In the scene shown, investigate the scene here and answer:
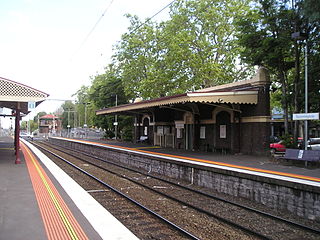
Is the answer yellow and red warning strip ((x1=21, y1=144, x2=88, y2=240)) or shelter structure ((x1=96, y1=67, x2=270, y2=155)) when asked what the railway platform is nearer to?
yellow and red warning strip ((x1=21, y1=144, x2=88, y2=240))

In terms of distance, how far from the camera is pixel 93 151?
28609 mm

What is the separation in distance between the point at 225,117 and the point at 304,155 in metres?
6.88

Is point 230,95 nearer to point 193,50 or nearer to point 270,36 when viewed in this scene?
point 270,36

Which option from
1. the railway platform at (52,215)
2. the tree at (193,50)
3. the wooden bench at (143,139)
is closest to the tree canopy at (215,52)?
the tree at (193,50)

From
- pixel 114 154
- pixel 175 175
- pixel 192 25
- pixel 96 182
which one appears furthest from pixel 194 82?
pixel 96 182

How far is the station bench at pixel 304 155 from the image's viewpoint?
11.6m

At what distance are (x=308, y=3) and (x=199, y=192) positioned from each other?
7.47m

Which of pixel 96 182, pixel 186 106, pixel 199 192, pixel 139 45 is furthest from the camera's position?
pixel 139 45

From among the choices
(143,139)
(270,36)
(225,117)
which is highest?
(270,36)

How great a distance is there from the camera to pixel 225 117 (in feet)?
60.4

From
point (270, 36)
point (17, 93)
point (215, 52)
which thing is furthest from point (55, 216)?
point (215, 52)

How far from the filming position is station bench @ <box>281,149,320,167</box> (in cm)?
1156

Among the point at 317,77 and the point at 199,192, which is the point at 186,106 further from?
the point at 199,192

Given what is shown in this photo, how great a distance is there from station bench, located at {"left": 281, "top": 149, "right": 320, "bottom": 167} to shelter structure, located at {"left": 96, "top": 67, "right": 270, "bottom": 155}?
3.50 metres
